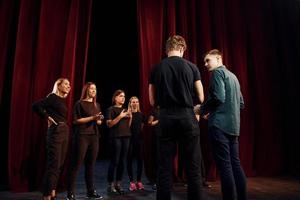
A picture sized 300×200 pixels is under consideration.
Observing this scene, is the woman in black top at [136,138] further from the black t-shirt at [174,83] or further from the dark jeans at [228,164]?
the black t-shirt at [174,83]

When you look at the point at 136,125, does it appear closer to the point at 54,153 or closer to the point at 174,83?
the point at 54,153

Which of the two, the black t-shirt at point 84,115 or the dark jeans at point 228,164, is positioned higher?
the black t-shirt at point 84,115

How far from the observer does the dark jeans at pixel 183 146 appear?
2.01 meters

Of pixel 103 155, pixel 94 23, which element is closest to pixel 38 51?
pixel 94 23

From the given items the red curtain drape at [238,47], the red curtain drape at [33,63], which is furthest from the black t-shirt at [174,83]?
the red curtain drape at [238,47]

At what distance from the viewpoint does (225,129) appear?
97.1 inches

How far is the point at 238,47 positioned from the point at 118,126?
2.51 meters

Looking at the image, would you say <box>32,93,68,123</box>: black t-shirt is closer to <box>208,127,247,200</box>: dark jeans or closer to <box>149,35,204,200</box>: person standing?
<box>149,35,204,200</box>: person standing

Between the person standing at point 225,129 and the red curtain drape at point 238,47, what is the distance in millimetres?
1985

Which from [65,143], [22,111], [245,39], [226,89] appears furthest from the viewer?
[245,39]

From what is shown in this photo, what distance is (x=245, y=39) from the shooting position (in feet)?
16.4

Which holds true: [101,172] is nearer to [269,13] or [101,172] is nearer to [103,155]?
[103,155]

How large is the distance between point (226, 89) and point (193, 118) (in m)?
0.61

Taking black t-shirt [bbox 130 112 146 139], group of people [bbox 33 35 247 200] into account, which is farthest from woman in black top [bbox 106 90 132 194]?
black t-shirt [bbox 130 112 146 139]
